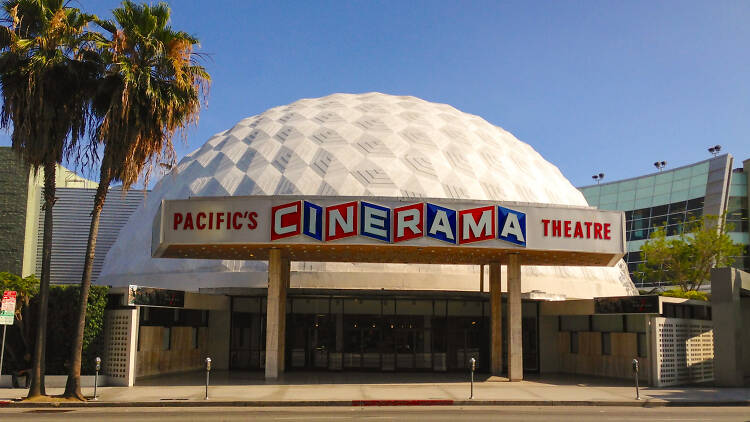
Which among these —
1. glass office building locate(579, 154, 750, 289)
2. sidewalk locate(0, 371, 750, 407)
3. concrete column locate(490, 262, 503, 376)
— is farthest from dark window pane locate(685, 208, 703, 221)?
concrete column locate(490, 262, 503, 376)

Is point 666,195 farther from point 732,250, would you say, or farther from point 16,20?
point 16,20

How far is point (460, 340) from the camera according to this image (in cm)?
3319

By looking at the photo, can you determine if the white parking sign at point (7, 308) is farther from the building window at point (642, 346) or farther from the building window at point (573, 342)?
the building window at point (573, 342)

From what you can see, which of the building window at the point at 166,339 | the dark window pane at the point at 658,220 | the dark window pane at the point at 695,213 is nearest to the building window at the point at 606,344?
the building window at the point at 166,339

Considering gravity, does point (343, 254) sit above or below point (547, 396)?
above

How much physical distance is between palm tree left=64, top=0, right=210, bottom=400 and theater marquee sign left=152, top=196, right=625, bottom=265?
343cm

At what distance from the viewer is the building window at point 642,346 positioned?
96.4 ft

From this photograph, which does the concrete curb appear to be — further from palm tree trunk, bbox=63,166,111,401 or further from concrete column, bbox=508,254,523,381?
concrete column, bbox=508,254,523,381

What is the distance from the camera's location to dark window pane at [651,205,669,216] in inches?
2896

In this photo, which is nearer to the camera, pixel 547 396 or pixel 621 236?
pixel 547 396

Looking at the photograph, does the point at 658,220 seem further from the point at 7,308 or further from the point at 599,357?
the point at 7,308

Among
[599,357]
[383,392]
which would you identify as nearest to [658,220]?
[599,357]

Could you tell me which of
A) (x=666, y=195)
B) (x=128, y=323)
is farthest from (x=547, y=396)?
(x=666, y=195)

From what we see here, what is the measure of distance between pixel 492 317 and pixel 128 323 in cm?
1389
